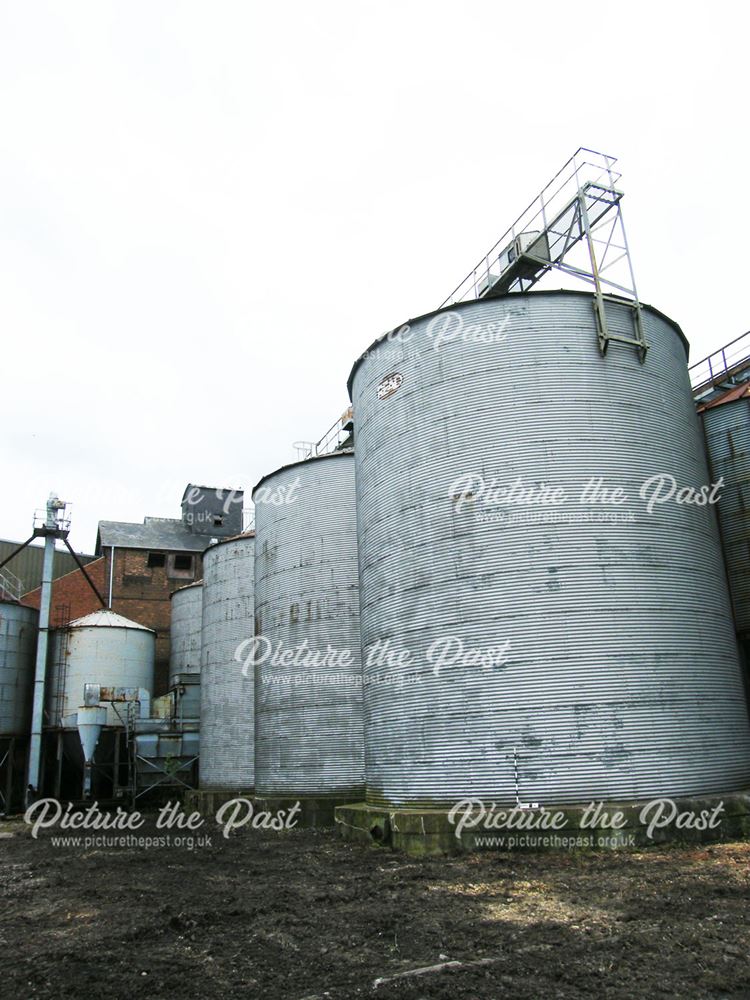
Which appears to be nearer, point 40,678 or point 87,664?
point 40,678

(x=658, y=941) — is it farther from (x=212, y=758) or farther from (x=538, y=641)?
(x=212, y=758)

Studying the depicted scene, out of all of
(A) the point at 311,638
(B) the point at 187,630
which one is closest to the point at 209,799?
(A) the point at 311,638

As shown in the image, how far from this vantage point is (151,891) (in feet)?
37.1

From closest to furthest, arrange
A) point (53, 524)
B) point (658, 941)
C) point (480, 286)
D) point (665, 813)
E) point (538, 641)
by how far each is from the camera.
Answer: point (658, 941), point (665, 813), point (538, 641), point (480, 286), point (53, 524)

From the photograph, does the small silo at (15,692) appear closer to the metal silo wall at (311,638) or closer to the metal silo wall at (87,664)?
the metal silo wall at (87,664)

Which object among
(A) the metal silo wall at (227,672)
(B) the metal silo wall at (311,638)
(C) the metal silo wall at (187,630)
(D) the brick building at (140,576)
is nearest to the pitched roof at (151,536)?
(D) the brick building at (140,576)

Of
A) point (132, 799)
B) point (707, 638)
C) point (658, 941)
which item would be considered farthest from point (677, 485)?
point (132, 799)

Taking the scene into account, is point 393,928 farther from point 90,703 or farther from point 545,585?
point 90,703

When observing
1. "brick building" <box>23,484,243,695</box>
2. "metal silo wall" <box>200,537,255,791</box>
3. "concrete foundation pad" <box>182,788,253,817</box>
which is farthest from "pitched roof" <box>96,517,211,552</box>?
"concrete foundation pad" <box>182,788,253,817</box>

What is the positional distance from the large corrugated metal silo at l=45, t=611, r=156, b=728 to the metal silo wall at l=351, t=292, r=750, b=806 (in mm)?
18614

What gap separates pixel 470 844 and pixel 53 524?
24.2m

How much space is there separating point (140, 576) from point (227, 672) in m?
21.3

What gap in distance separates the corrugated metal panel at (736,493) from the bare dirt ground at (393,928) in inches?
259

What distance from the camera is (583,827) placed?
38.7ft
